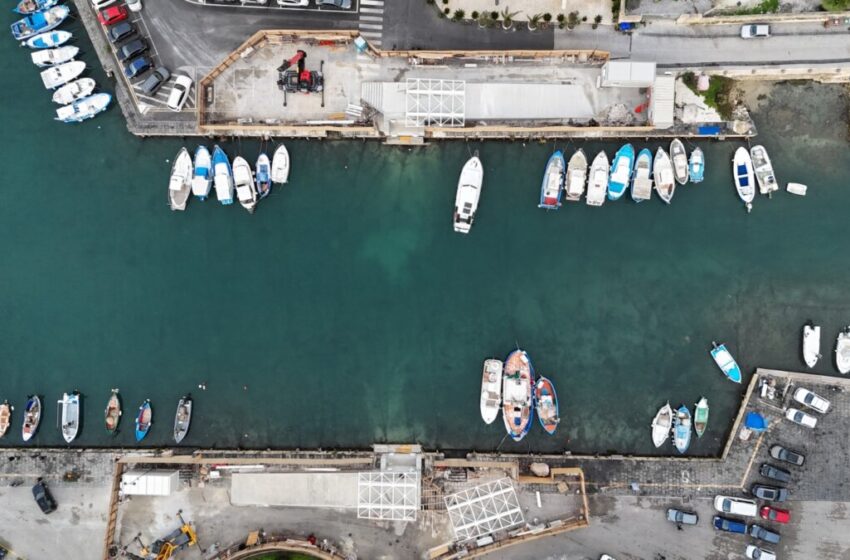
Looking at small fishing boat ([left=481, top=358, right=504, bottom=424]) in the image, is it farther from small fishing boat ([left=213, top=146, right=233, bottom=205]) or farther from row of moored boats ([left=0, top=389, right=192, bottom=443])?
small fishing boat ([left=213, top=146, right=233, bottom=205])

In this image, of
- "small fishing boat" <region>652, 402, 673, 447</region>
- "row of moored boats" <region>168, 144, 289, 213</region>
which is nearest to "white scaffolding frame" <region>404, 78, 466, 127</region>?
"row of moored boats" <region>168, 144, 289, 213</region>

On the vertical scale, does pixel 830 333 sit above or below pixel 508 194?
below

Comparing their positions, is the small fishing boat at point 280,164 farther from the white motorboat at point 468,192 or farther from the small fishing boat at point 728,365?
the small fishing boat at point 728,365

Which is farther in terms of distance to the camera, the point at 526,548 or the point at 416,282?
the point at 416,282

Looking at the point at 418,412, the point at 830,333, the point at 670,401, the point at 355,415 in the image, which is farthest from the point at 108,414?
the point at 830,333

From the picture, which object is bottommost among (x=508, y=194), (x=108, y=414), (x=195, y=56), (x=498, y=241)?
(x=108, y=414)

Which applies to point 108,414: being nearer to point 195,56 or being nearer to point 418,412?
point 418,412
